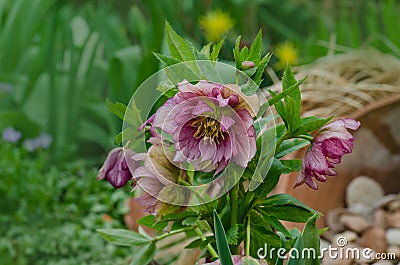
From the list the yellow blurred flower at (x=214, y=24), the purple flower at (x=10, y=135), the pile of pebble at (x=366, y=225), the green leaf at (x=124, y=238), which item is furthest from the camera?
the yellow blurred flower at (x=214, y=24)

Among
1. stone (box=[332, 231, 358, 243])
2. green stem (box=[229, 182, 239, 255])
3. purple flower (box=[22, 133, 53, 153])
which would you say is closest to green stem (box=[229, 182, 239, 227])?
green stem (box=[229, 182, 239, 255])

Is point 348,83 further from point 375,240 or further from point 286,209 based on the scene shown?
point 286,209

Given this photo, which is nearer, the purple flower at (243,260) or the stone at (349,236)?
the purple flower at (243,260)

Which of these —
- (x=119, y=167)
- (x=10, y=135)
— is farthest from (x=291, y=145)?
(x=10, y=135)

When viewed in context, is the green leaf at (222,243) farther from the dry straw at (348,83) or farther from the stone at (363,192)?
the stone at (363,192)

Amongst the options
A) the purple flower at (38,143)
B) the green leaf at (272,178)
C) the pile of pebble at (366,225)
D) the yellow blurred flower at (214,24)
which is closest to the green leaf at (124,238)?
the green leaf at (272,178)

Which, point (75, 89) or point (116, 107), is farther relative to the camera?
point (75, 89)

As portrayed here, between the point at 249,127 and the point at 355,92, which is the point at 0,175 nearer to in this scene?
the point at 355,92
